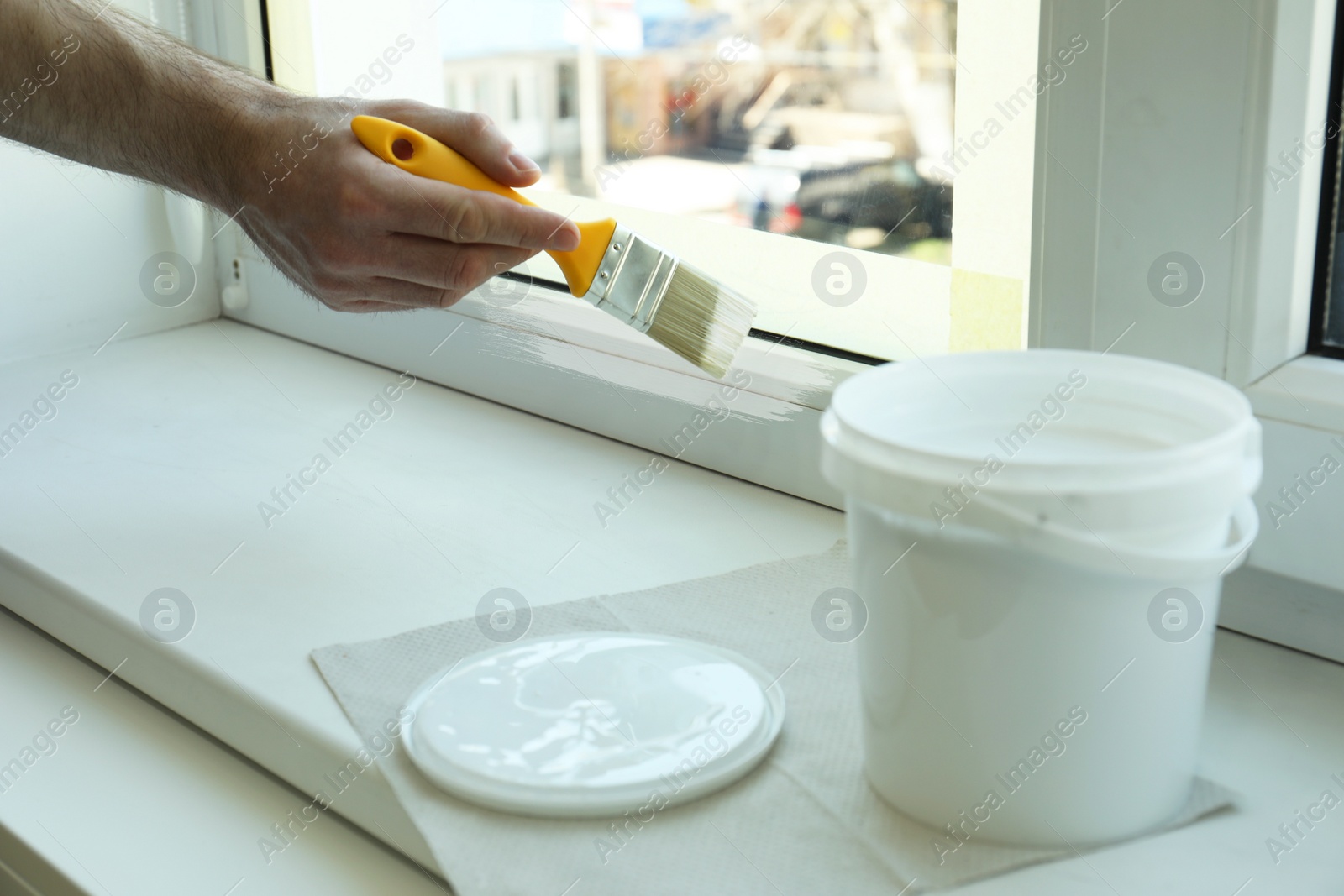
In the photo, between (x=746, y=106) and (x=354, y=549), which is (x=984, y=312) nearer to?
(x=746, y=106)

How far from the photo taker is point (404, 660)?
631 millimetres

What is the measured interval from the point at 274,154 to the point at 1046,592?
21.0 inches

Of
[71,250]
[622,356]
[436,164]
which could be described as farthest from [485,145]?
[71,250]

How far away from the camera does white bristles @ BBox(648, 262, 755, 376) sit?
2.26ft

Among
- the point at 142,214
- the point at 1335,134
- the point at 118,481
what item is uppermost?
the point at 1335,134

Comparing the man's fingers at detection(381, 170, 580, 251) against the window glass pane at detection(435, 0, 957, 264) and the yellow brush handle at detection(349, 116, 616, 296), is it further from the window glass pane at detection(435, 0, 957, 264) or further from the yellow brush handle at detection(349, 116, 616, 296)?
the window glass pane at detection(435, 0, 957, 264)

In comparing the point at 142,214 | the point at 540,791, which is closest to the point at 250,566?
the point at 540,791

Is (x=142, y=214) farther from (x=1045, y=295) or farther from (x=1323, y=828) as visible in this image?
(x=1323, y=828)

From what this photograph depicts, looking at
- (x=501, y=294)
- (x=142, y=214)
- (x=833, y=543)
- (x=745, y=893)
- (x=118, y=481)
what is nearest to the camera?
(x=745, y=893)

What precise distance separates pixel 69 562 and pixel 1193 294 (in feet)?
2.30

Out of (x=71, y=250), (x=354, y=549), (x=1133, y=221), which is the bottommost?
(x=354, y=549)

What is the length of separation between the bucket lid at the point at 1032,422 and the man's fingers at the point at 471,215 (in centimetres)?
24

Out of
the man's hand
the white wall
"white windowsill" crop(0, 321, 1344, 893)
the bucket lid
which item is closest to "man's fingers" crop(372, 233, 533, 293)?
the man's hand

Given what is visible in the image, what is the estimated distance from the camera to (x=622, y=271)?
682 mm
